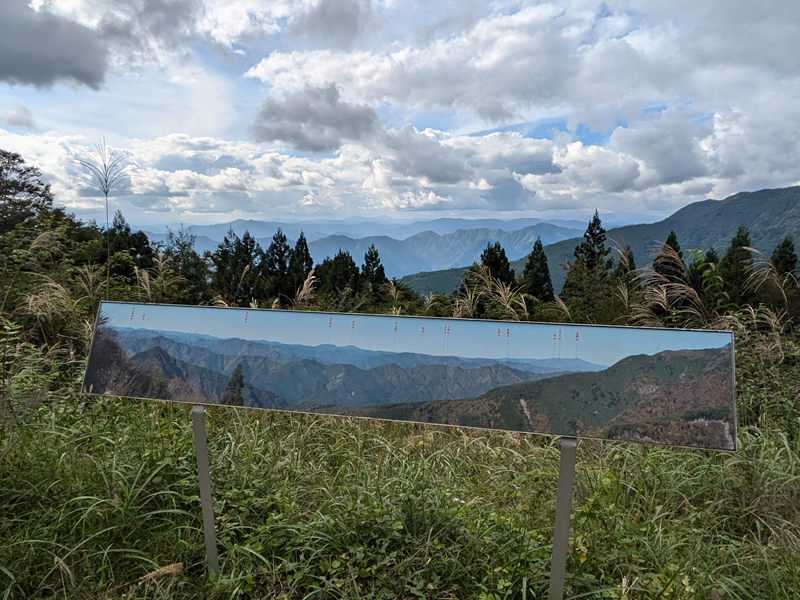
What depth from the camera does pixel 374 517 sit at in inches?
82.5

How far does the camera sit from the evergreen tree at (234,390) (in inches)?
74.5

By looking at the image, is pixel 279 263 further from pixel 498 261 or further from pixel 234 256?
pixel 498 261

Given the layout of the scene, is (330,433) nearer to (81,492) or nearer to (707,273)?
(81,492)

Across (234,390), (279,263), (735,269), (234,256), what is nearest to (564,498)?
(234,390)

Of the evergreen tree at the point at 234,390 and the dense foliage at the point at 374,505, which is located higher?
the evergreen tree at the point at 234,390

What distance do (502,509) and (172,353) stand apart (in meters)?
1.73

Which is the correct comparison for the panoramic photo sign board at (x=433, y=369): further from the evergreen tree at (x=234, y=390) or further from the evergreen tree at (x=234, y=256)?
the evergreen tree at (x=234, y=256)

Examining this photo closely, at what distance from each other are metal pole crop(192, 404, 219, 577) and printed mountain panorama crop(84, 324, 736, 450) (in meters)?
0.09

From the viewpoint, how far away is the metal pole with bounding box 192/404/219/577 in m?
1.84

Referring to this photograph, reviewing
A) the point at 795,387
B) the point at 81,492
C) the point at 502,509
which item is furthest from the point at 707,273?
the point at 81,492

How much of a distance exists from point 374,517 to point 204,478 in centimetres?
74

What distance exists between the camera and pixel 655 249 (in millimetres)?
4809

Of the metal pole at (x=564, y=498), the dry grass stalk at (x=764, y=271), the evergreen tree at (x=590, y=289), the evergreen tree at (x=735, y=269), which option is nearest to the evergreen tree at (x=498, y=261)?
the evergreen tree at (x=590, y=289)

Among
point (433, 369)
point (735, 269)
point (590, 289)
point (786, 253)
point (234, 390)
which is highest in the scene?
point (786, 253)
